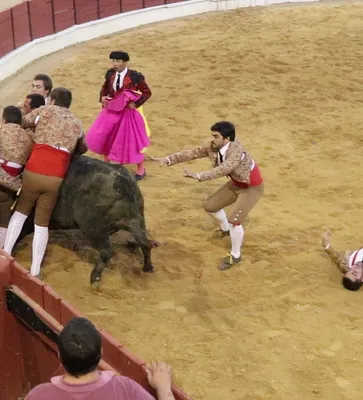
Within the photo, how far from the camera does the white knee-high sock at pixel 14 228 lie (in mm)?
5939

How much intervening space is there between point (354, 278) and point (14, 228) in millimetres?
2738

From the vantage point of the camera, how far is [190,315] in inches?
220

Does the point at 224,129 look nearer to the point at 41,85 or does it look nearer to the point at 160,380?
the point at 41,85

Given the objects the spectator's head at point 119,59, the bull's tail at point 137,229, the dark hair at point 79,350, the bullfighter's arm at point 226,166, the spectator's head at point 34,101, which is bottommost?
the bull's tail at point 137,229

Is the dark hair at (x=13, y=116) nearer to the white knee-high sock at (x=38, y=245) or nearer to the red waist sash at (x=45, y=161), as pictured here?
the red waist sash at (x=45, y=161)

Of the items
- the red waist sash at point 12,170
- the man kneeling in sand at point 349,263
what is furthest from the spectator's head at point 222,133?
the red waist sash at point 12,170

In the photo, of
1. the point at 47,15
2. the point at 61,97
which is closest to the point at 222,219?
the point at 61,97

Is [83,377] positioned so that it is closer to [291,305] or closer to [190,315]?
[190,315]

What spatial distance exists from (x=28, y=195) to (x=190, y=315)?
156 cm

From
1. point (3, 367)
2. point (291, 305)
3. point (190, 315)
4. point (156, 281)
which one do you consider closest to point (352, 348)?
point (291, 305)

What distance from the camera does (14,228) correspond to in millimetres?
5957

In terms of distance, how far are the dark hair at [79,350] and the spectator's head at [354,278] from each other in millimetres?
3543

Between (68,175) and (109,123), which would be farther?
(109,123)

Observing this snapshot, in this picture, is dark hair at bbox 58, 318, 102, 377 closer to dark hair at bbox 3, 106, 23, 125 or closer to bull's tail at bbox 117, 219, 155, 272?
bull's tail at bbox 117, 219, 155, 272
